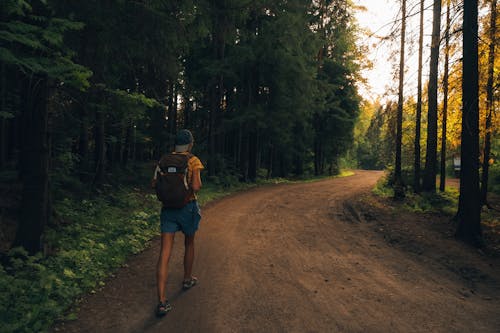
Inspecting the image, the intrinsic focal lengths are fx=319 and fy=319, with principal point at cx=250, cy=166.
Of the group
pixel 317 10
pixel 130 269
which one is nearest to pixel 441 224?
pixel 130 269

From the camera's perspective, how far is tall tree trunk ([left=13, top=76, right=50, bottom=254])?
570 centimetres

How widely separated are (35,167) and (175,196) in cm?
331

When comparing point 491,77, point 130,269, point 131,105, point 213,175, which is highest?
point 491,77

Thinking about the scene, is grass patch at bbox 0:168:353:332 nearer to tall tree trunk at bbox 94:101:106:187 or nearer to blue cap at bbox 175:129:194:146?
tall tree trunk at bbox 94:101:106:187

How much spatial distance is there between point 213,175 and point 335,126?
17447mm

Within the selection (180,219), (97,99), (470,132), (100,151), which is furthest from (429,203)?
(100,151)

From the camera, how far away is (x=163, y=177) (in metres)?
4.33

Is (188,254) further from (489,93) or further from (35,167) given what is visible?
(489,93)

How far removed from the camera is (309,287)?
491 centimetres

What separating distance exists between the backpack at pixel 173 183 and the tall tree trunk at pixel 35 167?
3.01m

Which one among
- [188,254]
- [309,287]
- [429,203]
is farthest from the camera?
[429,203]

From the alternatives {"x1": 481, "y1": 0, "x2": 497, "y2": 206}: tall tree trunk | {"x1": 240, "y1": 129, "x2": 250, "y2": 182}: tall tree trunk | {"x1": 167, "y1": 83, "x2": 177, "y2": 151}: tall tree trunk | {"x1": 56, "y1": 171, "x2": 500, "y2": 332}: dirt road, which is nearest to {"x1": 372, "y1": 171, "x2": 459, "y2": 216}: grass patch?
{"x1": 481, "y1": 0, "x2": 497, "y2": 206}: tall tree trunk

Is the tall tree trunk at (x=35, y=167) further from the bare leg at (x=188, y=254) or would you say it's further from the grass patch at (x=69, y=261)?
the bare leg at (x=188, y=254)

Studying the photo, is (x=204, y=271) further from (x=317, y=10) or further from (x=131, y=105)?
(x=317, y=10)
